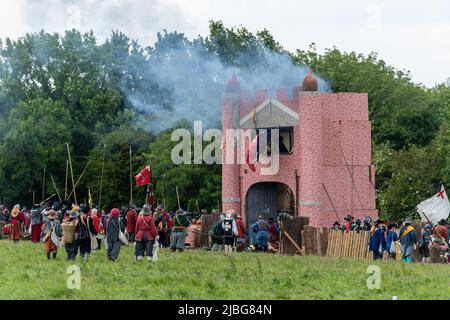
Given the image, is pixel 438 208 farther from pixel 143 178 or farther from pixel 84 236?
pixel 84 236

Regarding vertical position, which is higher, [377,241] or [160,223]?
[160,223]

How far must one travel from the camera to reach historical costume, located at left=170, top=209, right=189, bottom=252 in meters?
37.6

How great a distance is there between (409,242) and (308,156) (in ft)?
37.8

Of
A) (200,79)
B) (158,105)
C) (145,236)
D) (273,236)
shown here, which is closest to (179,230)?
(273,236)

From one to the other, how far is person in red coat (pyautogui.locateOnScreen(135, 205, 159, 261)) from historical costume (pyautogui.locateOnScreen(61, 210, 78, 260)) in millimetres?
1972

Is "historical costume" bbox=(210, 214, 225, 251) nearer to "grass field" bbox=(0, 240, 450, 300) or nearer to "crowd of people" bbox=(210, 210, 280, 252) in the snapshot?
"crowd of people" bbox=(210, 210, 280, 252)

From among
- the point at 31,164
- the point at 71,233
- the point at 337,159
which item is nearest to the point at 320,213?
the point at 337,159

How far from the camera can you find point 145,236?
3167cm

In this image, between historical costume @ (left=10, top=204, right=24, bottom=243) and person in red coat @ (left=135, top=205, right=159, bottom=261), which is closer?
person in red coat @ (left=135, top=205, right=159, bottom=261)

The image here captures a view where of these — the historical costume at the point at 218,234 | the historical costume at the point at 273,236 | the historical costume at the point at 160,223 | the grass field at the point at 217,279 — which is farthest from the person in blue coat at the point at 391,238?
the historical costume at the point at 160,223

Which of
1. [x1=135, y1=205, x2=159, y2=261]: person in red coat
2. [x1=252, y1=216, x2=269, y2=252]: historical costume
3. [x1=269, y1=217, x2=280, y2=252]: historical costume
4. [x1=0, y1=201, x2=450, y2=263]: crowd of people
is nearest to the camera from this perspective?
[x1=0, y1=201, x2=450, y2=263]: crowd of people

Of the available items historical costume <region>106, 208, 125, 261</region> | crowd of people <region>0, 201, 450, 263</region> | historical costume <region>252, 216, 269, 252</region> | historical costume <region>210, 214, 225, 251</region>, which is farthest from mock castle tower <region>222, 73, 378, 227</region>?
historical costume <region>106, 208, 125, 261</region>

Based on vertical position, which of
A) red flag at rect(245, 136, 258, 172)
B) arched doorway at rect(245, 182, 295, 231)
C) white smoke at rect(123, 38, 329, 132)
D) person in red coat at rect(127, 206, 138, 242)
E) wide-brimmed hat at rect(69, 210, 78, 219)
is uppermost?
white smoke at rect(123, 38, 329, 132)
